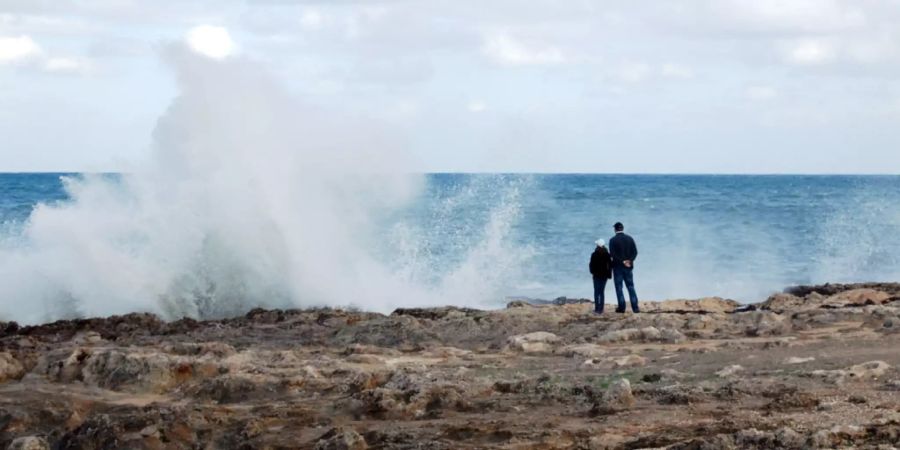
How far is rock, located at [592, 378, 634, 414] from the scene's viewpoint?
840 cm

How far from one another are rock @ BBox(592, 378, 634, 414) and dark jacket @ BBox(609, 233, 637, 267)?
6.18 metres

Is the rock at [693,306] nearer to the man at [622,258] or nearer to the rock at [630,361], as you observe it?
the man at [622,258]

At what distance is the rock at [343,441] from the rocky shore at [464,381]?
0.05 ft

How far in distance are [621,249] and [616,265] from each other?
9.0 inches

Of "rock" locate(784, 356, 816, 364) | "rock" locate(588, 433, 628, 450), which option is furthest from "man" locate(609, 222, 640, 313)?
"rock" locate(588, 433, 628, 450)

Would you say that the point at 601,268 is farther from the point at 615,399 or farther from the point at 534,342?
the point at 615,399

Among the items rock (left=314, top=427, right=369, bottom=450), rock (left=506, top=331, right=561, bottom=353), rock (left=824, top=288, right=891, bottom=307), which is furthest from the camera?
rock (left=824, top=288, right=891, bottom=307)

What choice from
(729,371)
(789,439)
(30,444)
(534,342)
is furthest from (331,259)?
(789,439)

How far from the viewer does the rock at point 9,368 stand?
10516mm

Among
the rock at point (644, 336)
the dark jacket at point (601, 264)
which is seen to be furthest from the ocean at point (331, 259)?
the rock at point (644, 336)

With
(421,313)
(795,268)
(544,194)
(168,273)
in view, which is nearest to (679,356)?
(421,313)

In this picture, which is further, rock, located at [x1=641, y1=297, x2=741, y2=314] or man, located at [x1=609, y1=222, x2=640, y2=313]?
rock, located at [x1=641, y1=297, x2=741, y2=314]

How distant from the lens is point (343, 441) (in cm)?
786

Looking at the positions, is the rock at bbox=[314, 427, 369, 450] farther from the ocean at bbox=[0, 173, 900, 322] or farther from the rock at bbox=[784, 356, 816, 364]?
the ocean at bbox=[0, 173, 900, 322]
